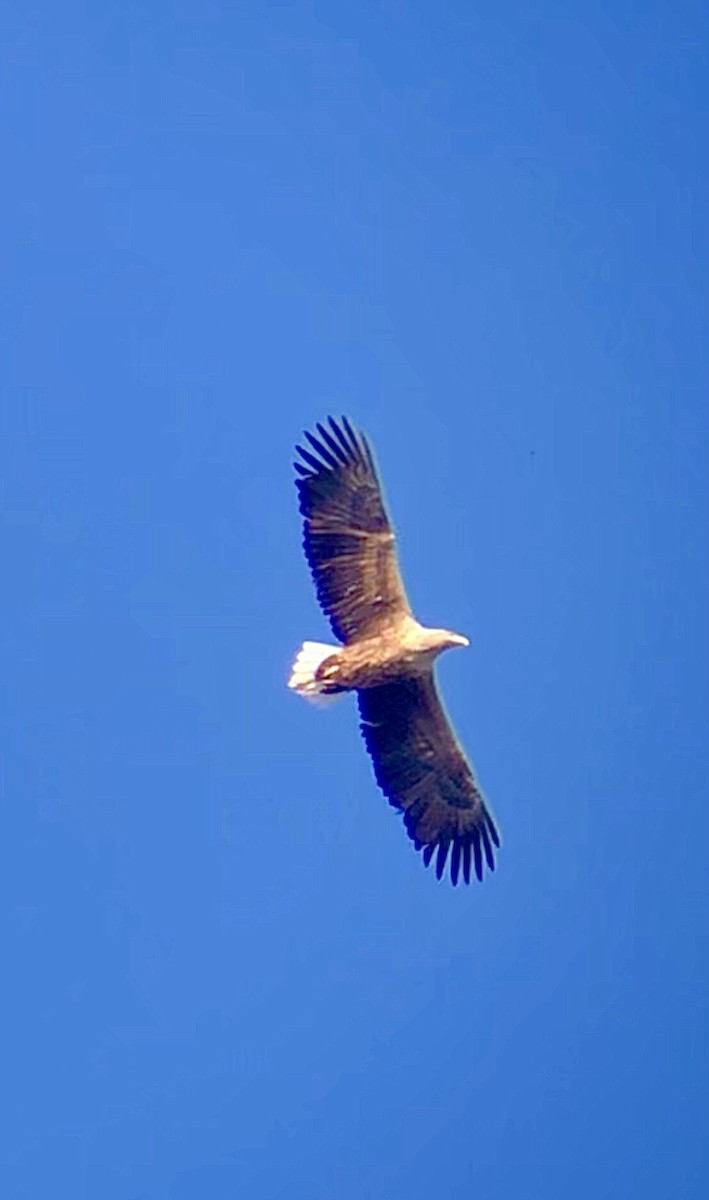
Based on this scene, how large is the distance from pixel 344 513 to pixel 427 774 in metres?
1.44

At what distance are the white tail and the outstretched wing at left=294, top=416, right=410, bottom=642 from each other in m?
0.32

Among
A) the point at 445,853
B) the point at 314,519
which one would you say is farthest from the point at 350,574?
the point at 445,853

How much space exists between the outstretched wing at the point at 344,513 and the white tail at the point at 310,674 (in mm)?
319

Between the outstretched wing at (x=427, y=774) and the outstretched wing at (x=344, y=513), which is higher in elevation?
the outstretched wing at (x=344, y=513)

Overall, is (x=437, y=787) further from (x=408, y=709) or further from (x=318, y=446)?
(x=318, y=446)

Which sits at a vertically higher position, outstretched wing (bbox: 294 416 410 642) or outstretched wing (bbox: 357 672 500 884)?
outstretched wing (bbox: 294 416 410 642)

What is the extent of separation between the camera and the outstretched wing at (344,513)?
16.8 m

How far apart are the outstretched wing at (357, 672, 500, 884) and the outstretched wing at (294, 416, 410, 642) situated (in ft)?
1.99

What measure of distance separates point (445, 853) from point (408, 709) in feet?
2.60

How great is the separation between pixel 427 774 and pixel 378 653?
0.77 meters

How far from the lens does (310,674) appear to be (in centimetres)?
1695

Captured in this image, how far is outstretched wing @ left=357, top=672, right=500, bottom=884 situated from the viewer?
17.2 metres

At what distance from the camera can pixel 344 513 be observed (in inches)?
664

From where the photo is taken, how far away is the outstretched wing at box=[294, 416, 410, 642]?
55.2ft
